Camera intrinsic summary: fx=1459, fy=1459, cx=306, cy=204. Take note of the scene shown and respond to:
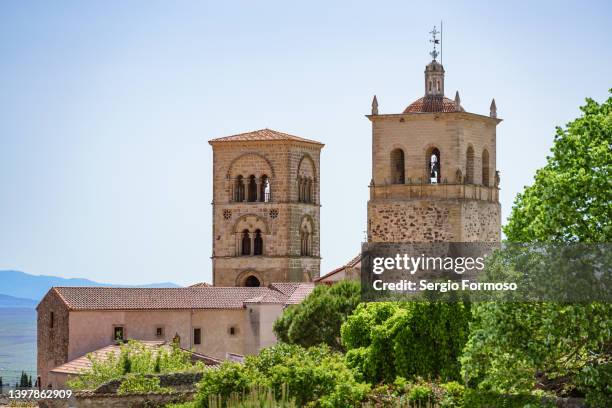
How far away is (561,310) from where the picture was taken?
23.5 meters

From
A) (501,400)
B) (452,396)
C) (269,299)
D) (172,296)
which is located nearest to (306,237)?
(269,299)

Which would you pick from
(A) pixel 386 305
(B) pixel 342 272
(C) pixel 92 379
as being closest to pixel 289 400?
(A) pixel 386 305

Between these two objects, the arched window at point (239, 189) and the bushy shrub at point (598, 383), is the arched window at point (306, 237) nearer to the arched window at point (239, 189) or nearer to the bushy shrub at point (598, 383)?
the arched window at point (239, 189)

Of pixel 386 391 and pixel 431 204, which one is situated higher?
pixel 431 204

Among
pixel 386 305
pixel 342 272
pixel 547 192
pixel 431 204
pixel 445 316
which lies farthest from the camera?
pixel 342 272

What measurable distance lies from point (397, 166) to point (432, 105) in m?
2.86

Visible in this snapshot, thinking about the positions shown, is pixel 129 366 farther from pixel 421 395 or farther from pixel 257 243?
pixel 257 243

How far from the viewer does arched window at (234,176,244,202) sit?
76812mm

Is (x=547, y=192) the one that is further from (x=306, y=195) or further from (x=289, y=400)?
(x=306, y=195)

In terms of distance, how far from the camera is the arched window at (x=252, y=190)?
251 ft

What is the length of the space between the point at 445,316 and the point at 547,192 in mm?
8289

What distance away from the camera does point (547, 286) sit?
2377 cm

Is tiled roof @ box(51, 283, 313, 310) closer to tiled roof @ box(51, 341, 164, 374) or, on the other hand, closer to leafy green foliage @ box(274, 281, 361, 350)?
tiled roof @ box(51, 341, 164, 374)

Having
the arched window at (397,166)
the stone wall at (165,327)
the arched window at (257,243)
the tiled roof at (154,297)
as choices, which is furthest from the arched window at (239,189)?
the arched window at (397,166)
